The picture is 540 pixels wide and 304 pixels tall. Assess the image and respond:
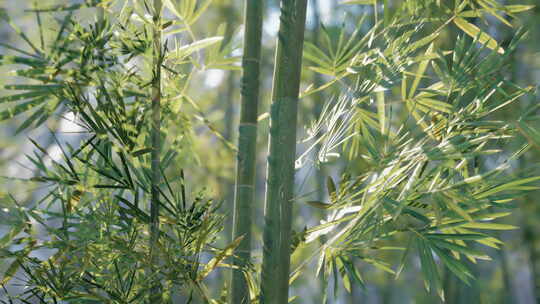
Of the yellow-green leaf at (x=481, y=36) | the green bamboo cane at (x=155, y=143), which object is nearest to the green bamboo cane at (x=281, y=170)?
the green bamboo cane at (x=155, y=143)

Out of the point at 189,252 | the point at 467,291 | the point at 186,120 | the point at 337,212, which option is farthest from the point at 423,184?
the point at 467,291

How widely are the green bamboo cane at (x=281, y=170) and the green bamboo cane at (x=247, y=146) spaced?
3.0 inches

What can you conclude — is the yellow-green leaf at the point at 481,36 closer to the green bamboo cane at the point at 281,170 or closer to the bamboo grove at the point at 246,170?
the bamboo grove at the point at 246,170

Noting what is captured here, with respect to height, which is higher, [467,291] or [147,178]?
[147,178]

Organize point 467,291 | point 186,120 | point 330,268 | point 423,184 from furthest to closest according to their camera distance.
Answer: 1. point 467,291
2. point 186,120
3. point 330,268
4. point 423,184

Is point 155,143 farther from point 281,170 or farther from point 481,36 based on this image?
point 481,36

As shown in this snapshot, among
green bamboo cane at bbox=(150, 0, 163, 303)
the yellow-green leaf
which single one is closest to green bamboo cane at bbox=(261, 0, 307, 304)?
green bamboo cane at bbox=(150, 0, 163, 303)

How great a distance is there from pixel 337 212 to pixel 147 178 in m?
0.43

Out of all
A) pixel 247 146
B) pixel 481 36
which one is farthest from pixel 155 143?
pixel 481 36

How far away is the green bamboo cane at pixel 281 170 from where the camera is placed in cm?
114

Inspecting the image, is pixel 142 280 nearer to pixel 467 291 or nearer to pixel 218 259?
pixel 218 259

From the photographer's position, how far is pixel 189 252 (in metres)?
1.17

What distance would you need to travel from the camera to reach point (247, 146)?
126cm

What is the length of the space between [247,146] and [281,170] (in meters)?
0.13
